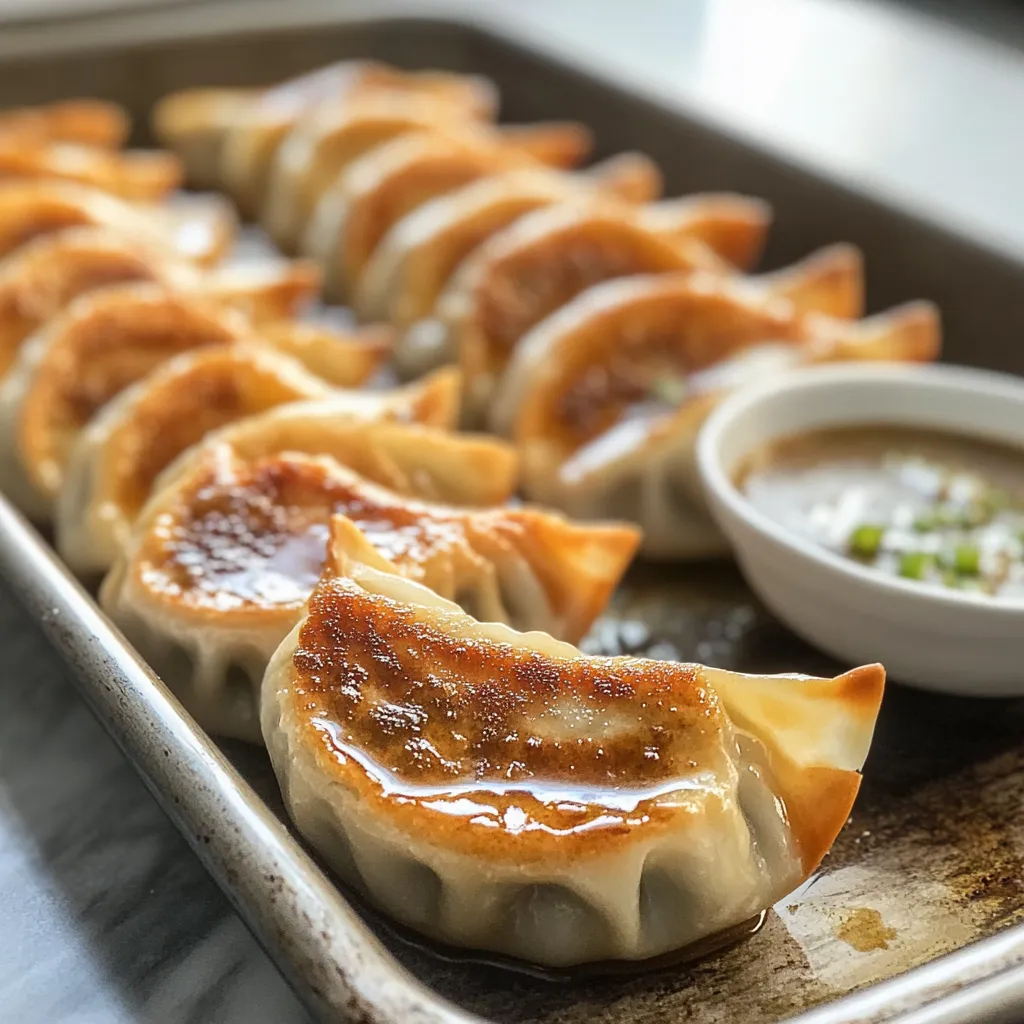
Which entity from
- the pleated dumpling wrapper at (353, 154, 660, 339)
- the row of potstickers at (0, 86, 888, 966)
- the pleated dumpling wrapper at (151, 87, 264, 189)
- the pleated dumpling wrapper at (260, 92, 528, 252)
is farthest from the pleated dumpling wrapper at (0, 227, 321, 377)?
the pleated dumpling wrapper at (151, 87, 264, 189)

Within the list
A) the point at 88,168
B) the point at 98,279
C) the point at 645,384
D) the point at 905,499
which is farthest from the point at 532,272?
the point at 88,168

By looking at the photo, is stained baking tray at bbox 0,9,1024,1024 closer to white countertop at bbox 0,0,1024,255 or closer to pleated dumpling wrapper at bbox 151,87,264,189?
white countertop at bbox 0,0,1024,255

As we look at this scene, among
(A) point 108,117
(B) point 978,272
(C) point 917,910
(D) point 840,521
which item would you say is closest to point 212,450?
(D) point 840,521

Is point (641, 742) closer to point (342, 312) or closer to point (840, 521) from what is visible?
point (840, 521)

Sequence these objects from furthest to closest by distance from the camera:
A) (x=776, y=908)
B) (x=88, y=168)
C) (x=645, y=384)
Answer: (x=88, y=168) < (x=645, y=384) < (x=776, y=908)

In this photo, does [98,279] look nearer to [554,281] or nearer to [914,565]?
[554,281]

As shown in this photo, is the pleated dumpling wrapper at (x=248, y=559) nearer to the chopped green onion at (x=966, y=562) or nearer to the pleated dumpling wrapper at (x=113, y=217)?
the chopped green onion at (x=966, y=562)
